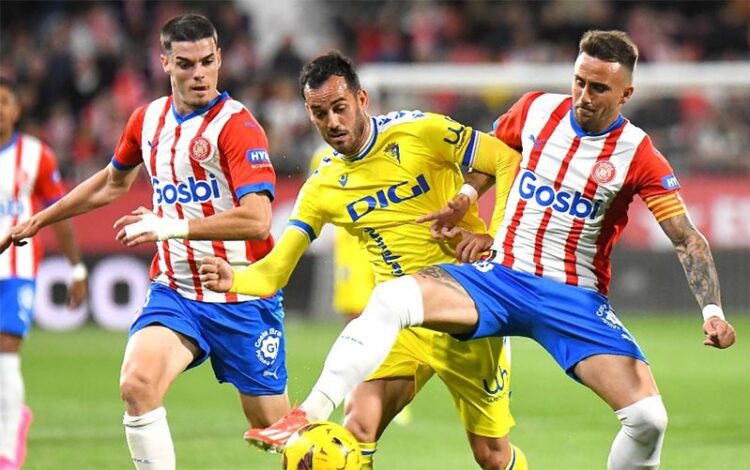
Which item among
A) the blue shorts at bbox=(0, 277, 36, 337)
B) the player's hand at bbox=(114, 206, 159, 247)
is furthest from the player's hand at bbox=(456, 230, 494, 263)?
the blue shorts at bbox=(0, 277, 36, 337)

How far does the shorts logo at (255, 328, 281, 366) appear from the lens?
666cm

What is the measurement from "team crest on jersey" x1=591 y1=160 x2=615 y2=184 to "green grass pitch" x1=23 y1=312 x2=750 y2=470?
8.63 ft

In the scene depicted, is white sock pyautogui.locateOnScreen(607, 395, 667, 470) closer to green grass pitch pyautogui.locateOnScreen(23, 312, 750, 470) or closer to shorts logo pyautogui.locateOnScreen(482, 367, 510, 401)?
shorts logo pyautogui.locateOnScreen(482, 367, 510, 401)

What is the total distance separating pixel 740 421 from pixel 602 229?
4.53 m

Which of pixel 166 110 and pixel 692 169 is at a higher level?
pixel 166 110

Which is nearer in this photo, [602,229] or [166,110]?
[602,229]

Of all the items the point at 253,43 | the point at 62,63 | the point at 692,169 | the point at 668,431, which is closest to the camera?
the point at 668,431

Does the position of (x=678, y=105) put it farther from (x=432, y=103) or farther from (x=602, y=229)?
(x=602, y=229)

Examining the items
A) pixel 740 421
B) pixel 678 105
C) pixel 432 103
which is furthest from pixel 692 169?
pixel 740 421

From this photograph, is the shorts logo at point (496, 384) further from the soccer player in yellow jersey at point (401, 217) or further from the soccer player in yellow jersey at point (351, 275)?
the soccer player in yellow jersey at point (351, 275)

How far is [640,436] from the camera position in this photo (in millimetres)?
5773

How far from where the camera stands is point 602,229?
6117 millimetres

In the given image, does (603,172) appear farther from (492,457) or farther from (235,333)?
(235,333)

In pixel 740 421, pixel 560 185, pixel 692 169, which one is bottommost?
pixel 740 421
